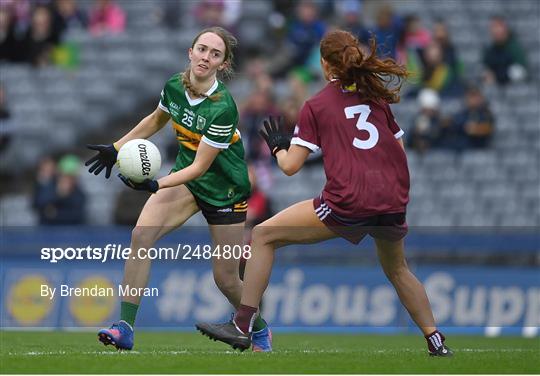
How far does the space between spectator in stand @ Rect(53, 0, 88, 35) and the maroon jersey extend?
12689 millimetres

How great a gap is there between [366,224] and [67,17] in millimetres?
13435

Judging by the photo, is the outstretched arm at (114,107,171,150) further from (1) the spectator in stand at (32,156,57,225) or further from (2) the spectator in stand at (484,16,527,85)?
(2) the spectator in stand at (484,16,527,85)

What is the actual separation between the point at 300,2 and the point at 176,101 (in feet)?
38.2

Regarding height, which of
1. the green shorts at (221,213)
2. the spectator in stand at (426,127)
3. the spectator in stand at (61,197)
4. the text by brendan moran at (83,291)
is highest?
the green shorts at (221,213)

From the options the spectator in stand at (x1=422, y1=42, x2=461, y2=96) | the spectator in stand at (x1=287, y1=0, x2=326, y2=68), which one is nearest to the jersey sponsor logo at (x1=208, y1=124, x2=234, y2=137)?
the spectator in stand at (x1=422, y1=42, x2=461, y2=96)

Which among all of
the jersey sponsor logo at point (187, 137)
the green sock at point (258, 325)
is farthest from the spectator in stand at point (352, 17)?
the green sock at point (258, 325)

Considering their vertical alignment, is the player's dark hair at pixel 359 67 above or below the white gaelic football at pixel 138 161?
above

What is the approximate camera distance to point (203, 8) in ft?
71.5

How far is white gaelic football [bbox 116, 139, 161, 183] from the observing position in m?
9.72

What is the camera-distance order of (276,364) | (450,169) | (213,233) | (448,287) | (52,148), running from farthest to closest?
(52,148)
(450,169)
(448,287)
(213,233)
(276,364)

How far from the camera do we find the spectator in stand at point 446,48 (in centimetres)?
1992

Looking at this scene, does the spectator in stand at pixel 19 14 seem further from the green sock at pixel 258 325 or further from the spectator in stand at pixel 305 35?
the green sock at pixel 258 325

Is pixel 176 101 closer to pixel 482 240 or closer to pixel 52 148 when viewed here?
pixel 482 240

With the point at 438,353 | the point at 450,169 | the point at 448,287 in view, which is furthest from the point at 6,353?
the point at 450,169
